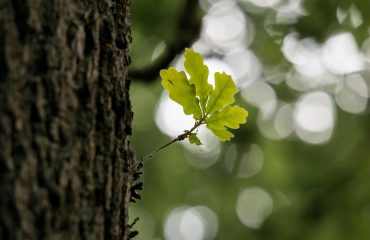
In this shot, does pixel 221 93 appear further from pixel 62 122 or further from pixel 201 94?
pixel 62 122

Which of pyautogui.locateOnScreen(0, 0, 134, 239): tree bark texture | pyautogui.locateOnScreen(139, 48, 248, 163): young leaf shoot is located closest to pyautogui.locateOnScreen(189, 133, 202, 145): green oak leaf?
pyautogui.locateOnScreen(139, 48, 248, 163): young leaf shoot

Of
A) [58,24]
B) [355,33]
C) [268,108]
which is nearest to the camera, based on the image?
[58,24]

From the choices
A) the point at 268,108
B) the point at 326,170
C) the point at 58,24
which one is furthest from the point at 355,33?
the point at 268,108

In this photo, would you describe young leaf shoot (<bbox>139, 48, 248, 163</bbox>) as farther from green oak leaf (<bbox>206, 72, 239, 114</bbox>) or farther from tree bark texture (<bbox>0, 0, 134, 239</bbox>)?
tree bark texture (<bbox>0, 0, 134, 239</bbox>)

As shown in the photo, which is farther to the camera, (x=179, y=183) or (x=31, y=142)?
(x=179, y=183)

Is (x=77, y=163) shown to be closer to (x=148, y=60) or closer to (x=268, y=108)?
(x=148, y=60)

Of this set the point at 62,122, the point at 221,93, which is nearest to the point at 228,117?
the point at 221,93

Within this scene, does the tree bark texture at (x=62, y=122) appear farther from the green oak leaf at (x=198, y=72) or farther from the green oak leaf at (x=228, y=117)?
the green oak leaf at (x=228, y=117)

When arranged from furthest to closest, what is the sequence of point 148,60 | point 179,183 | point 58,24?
point 179,183, point 148,60, point 58,24
